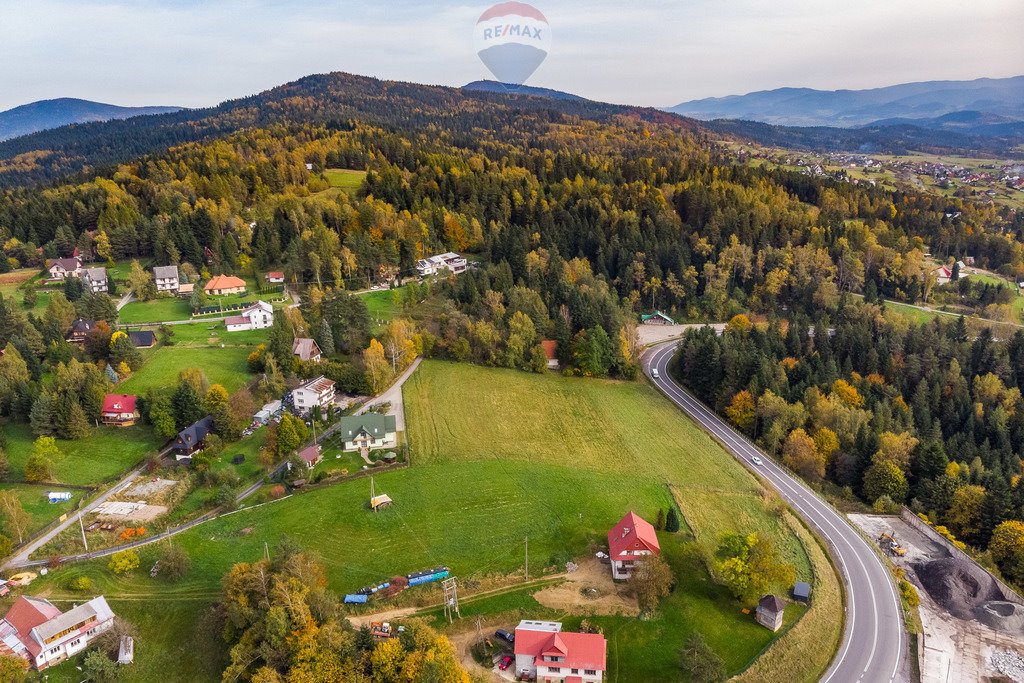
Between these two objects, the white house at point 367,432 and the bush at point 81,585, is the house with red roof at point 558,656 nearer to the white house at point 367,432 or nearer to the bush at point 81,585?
the white house at point 367,432

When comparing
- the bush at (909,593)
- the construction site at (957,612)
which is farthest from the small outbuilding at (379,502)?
the bush at (909,593)

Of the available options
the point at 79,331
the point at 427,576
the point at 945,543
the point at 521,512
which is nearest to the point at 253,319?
the point at 79,331

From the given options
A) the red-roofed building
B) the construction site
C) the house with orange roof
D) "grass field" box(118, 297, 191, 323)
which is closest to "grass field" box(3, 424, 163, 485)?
the red-roofed building

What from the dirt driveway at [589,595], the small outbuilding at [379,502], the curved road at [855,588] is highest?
the small outbuilding at [379,502]

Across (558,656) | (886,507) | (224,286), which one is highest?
(224,286)

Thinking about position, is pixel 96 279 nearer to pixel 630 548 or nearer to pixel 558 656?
pixel 630 548

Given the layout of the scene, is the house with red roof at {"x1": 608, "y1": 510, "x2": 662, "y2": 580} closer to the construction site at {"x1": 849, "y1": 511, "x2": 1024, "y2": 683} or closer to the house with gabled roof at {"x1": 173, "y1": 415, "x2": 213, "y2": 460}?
the construction site at {"x1": 849, "y1": 511, "x2": 1024, "y2": 683}

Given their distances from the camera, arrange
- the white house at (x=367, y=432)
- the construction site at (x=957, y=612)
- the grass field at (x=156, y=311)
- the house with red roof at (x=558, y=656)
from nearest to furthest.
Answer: the house with red roof at (x=558, y=656) < the construction site at (x=957, y=612) < the white house at (x=367, y=432) < the grass field at (x=156, y=311)

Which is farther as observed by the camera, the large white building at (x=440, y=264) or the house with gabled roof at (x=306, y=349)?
the large white building at (x=440, y=264)
